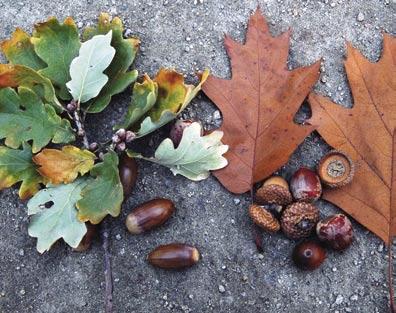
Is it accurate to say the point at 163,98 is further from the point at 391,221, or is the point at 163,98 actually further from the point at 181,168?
the point at 391,221

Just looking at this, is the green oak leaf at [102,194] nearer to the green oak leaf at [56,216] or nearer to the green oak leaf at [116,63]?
the green oak leaf at [56,216]

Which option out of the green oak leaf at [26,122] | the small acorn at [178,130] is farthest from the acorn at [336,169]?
the green oak leaf at [26,122]

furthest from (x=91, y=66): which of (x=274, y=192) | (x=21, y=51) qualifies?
(x=274, y=192)

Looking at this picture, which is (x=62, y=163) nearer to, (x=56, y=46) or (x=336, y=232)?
(x=56, y=46)

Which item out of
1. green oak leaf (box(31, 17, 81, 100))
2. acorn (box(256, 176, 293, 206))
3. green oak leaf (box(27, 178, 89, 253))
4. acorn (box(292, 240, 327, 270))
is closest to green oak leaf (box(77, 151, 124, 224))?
green oak leaf (box(27, 178, 89, 253))

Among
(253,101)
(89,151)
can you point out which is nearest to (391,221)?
(253,101)
